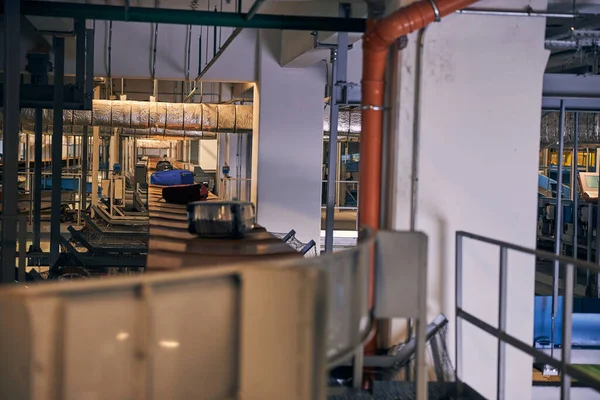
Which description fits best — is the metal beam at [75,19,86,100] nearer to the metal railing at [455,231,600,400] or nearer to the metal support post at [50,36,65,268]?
the metal support post at [50,36,65,268]

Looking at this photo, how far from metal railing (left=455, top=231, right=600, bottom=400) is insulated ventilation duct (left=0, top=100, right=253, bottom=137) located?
7.00 meters

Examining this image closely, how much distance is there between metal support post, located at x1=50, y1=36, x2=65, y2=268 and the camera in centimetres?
695

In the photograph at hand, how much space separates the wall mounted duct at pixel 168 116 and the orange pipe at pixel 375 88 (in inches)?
266

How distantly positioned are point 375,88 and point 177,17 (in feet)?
4.40

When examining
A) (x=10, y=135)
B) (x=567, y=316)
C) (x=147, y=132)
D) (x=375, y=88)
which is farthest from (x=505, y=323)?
(x=147, y=132)

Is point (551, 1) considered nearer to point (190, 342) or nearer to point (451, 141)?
point (451, 141)

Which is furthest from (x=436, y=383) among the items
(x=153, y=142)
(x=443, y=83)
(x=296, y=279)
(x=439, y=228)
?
(x=153, y=142)

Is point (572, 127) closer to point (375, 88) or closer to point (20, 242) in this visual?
point (375, 88)

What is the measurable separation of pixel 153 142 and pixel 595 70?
2471cm

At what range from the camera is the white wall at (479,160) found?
4.11 m

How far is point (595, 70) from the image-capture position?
719cm

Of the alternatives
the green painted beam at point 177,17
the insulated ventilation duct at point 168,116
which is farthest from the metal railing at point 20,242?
the insulated ventilation duct at point 168,116

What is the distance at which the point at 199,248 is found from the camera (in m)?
3.92

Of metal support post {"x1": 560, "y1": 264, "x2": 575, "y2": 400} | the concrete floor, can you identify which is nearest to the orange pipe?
metal support post {"x1": 560, "y1": 264, "x2": 575, "y2": 400}
